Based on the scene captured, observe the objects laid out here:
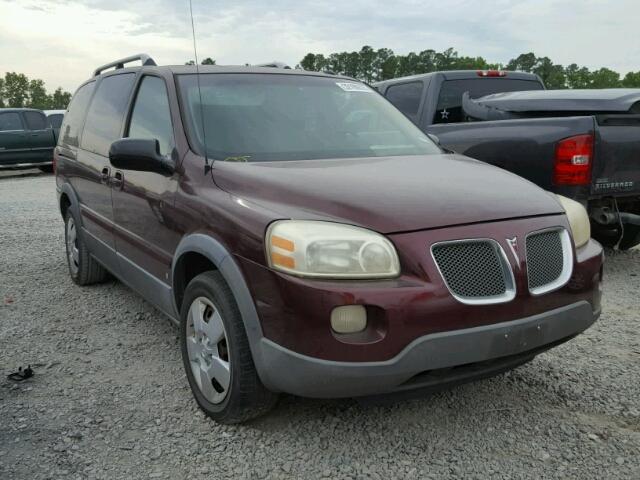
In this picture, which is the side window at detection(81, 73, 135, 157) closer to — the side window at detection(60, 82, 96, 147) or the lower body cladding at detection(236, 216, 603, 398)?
the side window at detection(60, 82, 96, 147)

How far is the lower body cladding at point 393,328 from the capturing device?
2.29 meters

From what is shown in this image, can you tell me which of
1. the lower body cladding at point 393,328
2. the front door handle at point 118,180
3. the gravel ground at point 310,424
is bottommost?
the gravel ground at point 310,424

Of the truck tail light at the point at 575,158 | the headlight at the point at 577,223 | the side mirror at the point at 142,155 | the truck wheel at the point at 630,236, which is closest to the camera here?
the headlight at the point at 577,223

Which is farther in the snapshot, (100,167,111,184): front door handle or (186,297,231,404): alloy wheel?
(100,167,111,184): front door handle

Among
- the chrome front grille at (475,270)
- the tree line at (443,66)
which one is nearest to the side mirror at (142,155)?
the chrome front grille at (475,270)

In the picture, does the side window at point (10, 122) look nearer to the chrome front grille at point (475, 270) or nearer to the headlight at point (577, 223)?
the headlight at point (577, 223)

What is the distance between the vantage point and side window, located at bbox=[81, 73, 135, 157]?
13.8 feet

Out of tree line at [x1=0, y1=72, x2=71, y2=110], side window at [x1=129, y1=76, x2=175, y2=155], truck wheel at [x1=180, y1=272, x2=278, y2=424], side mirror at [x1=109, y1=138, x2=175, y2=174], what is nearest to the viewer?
truck wheel at [x1=180, y1=272, x2=278, y2=424]

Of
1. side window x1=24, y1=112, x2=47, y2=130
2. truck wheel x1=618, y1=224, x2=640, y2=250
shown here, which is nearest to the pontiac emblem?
truck wheel x1=618, y1=224, x2=640, y2=250

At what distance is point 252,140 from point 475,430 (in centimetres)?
181

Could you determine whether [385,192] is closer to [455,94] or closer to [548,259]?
[548,259]

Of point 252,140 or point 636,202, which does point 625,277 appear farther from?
point 252,140

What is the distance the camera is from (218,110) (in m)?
3.40

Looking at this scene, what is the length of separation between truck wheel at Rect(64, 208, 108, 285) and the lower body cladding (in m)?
3.01
